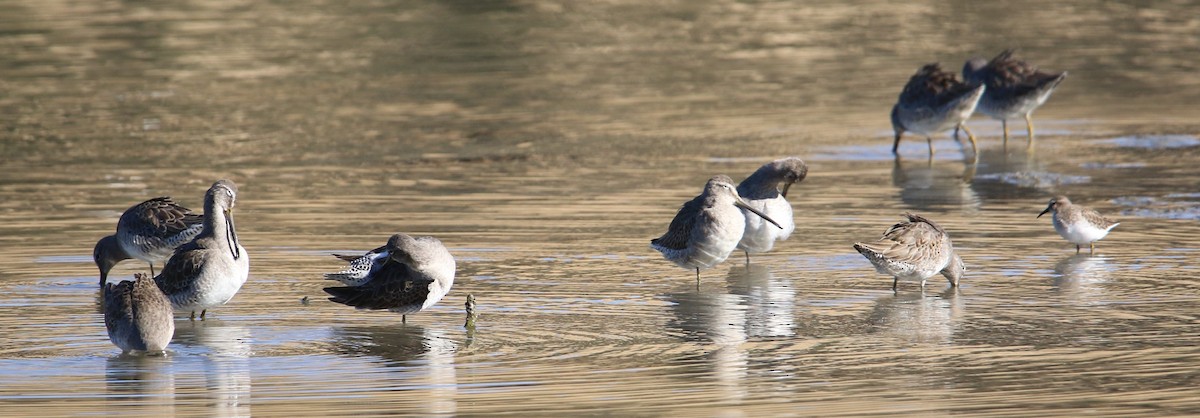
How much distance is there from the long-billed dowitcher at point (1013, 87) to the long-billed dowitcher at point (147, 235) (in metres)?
10.1

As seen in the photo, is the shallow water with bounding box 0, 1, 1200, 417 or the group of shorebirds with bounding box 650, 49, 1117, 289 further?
the group of shorebirds with bounding box 650, 49, 1117, 289

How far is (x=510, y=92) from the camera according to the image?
81.5 ft

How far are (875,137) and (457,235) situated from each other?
8013 millimetres

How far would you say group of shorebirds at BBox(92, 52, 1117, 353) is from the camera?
10.2 metres

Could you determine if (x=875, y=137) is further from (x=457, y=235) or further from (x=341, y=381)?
(x=341, y=381)

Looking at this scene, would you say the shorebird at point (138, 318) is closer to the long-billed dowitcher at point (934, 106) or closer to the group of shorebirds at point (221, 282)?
the group of shorebirds at point (221, 282)

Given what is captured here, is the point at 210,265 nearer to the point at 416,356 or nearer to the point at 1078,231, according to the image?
the point at 416,356

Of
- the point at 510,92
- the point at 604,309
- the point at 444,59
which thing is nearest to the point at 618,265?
the point at 604,309

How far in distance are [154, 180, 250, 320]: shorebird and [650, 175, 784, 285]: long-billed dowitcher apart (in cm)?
315

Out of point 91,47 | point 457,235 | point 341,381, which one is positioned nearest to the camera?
point 341,381

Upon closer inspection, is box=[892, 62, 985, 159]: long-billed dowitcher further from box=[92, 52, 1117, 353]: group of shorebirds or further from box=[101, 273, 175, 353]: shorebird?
box=[101, 273, 175, 353]: shorebird

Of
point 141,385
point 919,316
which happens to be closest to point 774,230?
point 919,316

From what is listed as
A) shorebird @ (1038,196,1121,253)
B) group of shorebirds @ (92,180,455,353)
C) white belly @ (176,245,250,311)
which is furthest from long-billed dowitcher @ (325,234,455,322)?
shorebird @ (1038,196,1121,253)

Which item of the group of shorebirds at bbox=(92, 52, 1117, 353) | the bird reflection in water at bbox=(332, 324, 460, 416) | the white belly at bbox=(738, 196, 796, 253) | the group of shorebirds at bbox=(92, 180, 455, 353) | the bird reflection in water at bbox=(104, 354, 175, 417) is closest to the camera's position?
the bird reflection in water at bbox=(104, 354, 175, 417)
